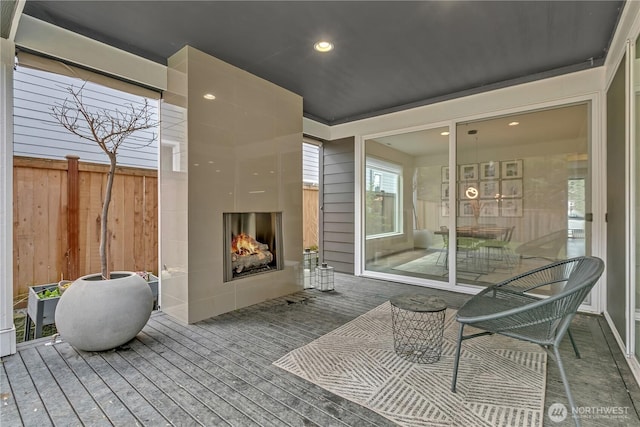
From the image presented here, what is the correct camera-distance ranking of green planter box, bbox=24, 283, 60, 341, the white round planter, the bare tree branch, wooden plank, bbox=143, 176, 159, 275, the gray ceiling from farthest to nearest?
wooden plank, bbox=143, 176, 159, 275 < green planter box, bbox=24, 283, 60, 341 < the bare tree branch < the gray ceiling < the white round planter

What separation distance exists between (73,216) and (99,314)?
1.39 meters

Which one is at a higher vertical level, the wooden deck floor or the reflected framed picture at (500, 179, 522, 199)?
the reflected framed picture at (500, 179, 522, 199)

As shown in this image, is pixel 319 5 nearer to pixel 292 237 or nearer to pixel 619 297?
pixel 292 237

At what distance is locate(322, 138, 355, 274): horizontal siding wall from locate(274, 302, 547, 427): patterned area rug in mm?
2589

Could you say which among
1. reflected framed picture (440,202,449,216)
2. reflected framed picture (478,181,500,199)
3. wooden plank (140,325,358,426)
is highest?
reflected framed picture (478,181,500,199)

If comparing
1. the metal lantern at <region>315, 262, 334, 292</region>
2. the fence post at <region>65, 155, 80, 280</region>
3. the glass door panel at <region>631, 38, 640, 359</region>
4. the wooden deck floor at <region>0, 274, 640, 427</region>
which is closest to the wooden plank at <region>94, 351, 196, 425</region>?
the wooden deck floor at <region>0, 274, 640, 427</region>

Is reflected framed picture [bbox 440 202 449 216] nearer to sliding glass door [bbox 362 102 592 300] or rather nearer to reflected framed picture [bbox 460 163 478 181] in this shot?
sliding glass door [bbox 362 102 592 300]

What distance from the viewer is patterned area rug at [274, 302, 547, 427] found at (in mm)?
1652

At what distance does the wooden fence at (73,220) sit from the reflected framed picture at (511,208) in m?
4.25

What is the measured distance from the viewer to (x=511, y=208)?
3672 mm

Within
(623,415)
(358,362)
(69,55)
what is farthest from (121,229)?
(623,415)

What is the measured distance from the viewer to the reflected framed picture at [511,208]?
142 inches

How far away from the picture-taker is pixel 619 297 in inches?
100

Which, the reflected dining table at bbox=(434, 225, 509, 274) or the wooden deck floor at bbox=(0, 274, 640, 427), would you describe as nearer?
the wooden deck floor at bbox=(0, 274, 640, 427)
